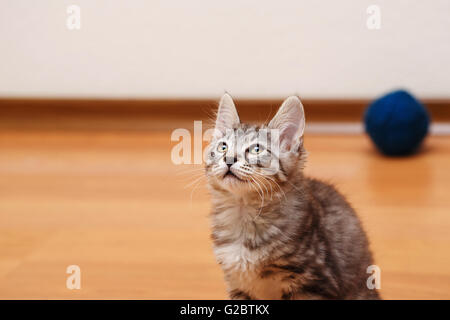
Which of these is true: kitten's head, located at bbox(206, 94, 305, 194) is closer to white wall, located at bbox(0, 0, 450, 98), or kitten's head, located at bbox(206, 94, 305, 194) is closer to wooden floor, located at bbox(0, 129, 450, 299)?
wooden floor, located at bbox(0, 129, 450, 299)

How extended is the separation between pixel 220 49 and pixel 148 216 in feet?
3.15

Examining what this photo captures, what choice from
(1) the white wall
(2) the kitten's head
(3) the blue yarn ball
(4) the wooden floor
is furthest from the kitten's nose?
(1) the white wall

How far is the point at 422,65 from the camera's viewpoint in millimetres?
2256

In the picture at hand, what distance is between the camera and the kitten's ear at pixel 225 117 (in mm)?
893

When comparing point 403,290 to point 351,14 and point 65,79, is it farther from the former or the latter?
point 65,79

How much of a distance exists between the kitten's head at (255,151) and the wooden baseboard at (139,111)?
55.6 inches

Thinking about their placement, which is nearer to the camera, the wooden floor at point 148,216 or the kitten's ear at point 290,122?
the kitten's ear at point 290,122

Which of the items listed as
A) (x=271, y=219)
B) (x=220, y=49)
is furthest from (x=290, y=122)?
(x=220, y=49)

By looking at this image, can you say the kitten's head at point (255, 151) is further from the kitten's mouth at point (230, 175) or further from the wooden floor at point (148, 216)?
the wooden floor at point (148, 216)

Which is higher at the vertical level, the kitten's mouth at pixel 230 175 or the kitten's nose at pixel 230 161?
the kitten's nose at pixel 230 161

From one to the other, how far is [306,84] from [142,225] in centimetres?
108

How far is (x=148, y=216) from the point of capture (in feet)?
5.19

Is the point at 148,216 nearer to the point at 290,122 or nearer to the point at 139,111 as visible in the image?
the point at 290,122

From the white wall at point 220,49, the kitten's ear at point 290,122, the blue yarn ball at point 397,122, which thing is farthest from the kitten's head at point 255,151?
the white wall at point 220,49
